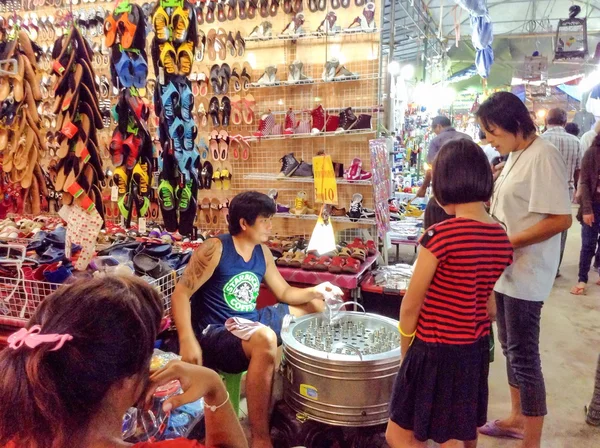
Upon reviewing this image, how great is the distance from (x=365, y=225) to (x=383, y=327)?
185 centimetres

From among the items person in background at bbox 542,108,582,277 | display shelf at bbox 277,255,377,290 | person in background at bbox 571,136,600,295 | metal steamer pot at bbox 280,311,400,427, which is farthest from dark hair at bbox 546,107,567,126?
metal steamer pot at bbox 280,311,400,427

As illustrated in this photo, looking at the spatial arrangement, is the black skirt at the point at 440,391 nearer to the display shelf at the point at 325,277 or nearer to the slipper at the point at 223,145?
the display shelf at the point at 325,277

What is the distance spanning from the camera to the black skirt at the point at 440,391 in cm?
175

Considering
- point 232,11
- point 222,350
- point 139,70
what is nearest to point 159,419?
point 222,350

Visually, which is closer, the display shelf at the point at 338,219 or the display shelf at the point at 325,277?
the display shelf at the point at 325,277

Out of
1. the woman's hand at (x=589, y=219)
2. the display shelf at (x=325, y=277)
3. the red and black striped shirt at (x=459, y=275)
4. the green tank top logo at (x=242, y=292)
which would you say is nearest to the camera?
the red and black striped shirt at (x=459, y=275)

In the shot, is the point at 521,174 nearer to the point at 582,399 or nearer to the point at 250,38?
the point at 582,399

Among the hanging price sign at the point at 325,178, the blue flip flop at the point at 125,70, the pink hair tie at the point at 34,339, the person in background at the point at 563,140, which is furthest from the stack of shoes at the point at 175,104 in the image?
the person in background at the point at 563,140

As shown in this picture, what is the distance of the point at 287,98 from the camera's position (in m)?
4.77

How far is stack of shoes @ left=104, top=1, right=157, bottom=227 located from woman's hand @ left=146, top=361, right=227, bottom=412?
1591mm

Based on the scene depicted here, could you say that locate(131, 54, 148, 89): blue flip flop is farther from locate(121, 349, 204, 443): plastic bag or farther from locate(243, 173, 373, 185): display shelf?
locate(243, 173, 373, 185): display shelf

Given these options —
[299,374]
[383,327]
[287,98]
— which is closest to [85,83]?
[299,374]

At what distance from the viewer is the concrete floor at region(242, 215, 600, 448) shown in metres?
2.81

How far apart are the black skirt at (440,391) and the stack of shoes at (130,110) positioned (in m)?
1.70
